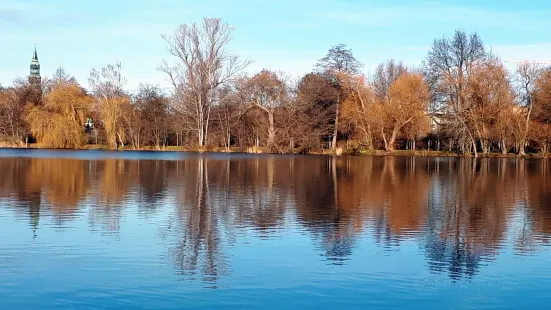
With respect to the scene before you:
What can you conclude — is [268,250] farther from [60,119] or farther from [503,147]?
[60,119]

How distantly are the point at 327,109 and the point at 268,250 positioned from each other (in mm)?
56172

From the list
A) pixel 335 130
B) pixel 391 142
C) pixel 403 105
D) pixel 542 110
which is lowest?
pixel 391 142

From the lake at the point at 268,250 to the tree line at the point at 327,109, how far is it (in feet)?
141

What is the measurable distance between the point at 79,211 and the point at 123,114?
57.3m

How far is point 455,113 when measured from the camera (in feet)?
210

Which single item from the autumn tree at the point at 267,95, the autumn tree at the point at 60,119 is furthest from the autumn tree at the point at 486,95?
the autumn tree at the point at 60,119

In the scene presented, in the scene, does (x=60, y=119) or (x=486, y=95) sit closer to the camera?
(x=486, y=95)

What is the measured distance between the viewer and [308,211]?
18.0 metres

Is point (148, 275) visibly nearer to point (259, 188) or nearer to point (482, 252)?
point (482, 252)

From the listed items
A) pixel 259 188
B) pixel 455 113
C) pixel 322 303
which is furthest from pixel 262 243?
pixel 455 113

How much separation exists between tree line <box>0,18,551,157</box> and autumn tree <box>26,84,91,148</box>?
0.38 feet

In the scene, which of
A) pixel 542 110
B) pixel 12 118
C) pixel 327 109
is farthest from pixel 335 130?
pixel 12 118

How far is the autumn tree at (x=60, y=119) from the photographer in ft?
230

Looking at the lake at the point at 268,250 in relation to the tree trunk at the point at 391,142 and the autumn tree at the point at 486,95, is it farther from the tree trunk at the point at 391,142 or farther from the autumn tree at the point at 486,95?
the tree trunk at the point at 391,142
